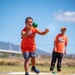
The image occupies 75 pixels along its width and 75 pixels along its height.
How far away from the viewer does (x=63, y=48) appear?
12141 mm

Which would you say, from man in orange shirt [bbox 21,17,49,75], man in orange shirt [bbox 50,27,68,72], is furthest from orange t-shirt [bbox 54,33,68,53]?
man in orange shirt [bbox 21,17,49,75]

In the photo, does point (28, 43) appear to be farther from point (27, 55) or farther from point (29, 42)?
point (27, 55)

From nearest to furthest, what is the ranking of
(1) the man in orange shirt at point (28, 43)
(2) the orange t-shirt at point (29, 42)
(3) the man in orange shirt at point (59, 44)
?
(1) the man in orange shirt at point (28, 43), (2) the orange t-shirt at point (29, 42), (3) the man in orange shirt at point (59, 44)

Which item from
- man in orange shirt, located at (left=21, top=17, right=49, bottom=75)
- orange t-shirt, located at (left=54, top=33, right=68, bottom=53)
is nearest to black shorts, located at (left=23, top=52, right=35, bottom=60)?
man in orange shirt, located at (left=21, top=17, right=49, bottom=75)

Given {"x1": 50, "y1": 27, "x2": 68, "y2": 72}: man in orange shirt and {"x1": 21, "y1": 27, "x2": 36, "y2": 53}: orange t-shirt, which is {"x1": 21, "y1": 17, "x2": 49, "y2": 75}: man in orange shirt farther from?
{"x1": 50, "y1": 27, "x2": 68, "y2": 72}: man in orange shirt

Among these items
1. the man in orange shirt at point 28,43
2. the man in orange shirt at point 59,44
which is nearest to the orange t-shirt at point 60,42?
the man in orange shirt at point 59,44

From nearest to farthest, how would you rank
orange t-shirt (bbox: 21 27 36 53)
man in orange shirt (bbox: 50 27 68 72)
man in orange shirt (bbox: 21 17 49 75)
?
man in orange shirt (bbox: 21 17 49 75) < orange t-shirt (bbox: 21 27 36 53) < man in orange shirt (bbox: 50 27 68 72)

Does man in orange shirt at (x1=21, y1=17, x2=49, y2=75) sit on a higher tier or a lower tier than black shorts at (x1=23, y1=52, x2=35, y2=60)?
higher

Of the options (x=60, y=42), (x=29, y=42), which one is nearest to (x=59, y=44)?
(x=60, y=42)

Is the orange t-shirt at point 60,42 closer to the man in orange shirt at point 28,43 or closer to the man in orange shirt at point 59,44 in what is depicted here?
the man in orange shirt at point 59,44

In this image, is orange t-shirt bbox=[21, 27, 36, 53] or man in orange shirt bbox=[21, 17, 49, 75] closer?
man in orange shirt bbox=[21, 17, 49, 75]

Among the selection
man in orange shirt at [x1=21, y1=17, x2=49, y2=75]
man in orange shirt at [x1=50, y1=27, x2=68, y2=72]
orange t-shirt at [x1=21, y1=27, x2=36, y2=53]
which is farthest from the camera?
man in orange shirt at [x1=50, y1=27, x2=68, y2=72]

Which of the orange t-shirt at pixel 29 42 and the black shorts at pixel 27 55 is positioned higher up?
the orange t-shirt at pixel 29 42

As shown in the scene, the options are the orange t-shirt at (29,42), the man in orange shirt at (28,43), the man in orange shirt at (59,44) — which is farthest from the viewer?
the man in orange shirt at (59,44)
